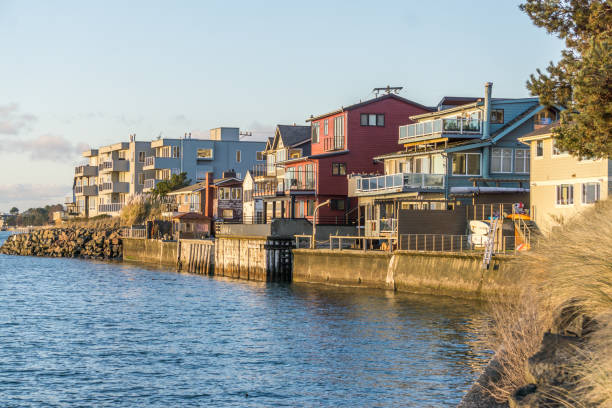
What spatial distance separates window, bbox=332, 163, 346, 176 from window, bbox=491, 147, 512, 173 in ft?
58.4

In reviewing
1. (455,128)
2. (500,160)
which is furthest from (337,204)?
(500,160)

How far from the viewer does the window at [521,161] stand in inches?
2239

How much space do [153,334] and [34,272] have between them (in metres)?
47.2

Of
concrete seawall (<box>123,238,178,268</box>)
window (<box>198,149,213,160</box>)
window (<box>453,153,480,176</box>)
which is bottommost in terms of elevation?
concrete seawall (<box>123,238,178,268</box>)

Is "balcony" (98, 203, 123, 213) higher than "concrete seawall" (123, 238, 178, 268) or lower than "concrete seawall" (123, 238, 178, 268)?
higher

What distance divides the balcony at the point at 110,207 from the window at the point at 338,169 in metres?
68.3

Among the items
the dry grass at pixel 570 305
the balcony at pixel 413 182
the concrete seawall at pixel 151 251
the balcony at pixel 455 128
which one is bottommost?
the concrete seawall at pixel 151 251

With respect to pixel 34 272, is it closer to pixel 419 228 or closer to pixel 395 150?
pixel 395 150

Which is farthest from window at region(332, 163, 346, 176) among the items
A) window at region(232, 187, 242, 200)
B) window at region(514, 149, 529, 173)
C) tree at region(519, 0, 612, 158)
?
tree at region(519, 0, 612, 158)

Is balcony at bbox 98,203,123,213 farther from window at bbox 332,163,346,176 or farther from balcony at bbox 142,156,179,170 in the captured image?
window at bbox 332,163,346,176

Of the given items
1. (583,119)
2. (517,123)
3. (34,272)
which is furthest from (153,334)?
(34,272)

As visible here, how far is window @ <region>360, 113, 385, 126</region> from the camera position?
71938mm

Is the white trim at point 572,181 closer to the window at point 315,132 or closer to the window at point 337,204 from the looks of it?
the window at point 337,204

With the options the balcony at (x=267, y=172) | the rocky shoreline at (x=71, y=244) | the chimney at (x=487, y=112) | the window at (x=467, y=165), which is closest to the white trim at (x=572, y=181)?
the window at (x=467, y=165)
